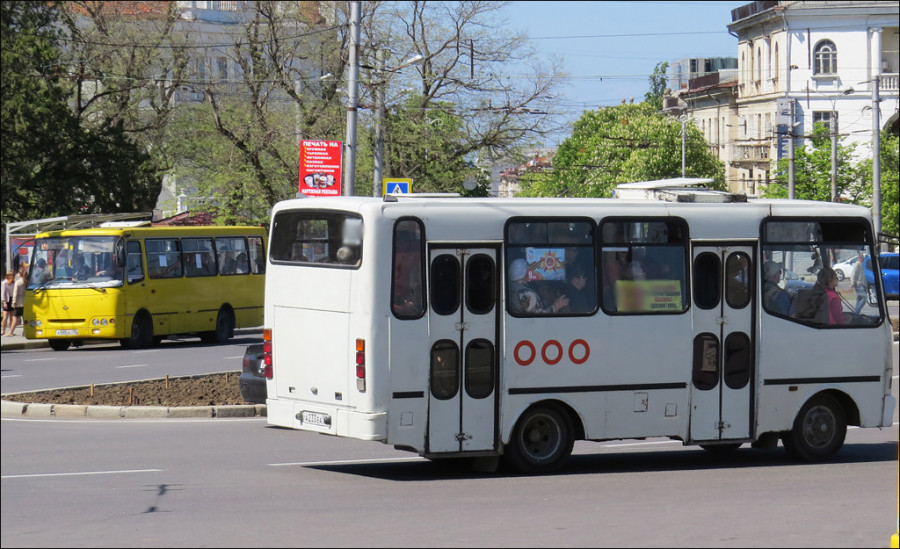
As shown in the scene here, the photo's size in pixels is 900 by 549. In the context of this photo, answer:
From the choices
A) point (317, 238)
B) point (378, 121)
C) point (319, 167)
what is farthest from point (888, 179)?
point (317, 238)

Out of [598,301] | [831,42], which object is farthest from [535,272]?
[831,42]

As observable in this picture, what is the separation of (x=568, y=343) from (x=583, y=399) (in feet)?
1.82

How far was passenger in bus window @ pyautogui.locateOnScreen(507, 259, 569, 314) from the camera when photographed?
42.1ft

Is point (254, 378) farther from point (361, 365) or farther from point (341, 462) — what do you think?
point (361, 365)

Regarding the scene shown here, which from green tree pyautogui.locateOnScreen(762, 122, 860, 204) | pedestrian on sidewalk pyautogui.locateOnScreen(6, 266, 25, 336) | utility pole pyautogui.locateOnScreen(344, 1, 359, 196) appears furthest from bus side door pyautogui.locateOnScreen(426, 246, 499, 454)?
green tree pyautogui.locateOnScreen(762, 122, 860, 204)

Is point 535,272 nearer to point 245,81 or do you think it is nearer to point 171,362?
point 171,362

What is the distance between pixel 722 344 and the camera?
13539mm

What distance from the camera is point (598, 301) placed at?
13.2 metres

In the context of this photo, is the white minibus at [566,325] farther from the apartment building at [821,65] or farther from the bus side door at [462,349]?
the apartment building at [821,65]

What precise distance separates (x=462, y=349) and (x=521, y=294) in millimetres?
791

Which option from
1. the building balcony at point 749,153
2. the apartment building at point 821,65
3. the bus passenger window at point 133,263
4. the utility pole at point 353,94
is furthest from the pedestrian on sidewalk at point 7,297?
the building balcony at point 749,153

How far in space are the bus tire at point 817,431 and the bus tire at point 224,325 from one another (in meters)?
20.7

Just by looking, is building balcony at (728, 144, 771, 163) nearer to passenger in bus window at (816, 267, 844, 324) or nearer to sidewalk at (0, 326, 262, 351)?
sidewalk at (0, 326, 262, 351)

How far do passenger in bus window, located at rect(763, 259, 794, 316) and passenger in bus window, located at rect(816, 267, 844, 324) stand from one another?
0.45 meters
